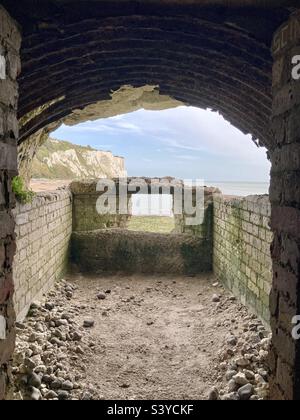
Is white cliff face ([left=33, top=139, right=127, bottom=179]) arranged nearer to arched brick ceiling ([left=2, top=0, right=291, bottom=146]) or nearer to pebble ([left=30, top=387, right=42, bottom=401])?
arched brick ceiling ([left=2, top=0, right=291, bottom=146])

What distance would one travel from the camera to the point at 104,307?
25.2ft

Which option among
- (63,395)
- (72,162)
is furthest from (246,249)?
(72,162)

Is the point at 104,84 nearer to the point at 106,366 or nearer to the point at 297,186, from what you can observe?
the point at 297,186

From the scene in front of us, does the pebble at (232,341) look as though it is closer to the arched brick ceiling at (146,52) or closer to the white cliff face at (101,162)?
the arched brick ceiling at (146,52)

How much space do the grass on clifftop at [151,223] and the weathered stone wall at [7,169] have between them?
14.1 metres

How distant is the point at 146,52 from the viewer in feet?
13.6

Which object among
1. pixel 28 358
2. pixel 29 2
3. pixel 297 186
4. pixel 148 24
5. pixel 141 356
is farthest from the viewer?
pixel 141 356

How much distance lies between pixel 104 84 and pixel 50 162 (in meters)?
19.3

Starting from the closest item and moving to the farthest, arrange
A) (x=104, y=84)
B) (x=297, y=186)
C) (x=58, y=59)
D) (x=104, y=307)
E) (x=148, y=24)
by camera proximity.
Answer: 1. (x=297, y=186)
2. (x=148, y=24)
3. (x=58, y=59)
4. (x=104, y=84)
5. (x=104, y=307)

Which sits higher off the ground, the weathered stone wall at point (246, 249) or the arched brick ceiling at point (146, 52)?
the arched brick ceiling at point (146, 52)

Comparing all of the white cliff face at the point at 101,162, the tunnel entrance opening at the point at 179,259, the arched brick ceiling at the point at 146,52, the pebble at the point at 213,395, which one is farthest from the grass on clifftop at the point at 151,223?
the pebble at the point at 213,395

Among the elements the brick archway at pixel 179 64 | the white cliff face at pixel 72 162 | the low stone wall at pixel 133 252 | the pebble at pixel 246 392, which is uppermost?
the white cliff face at pixel 72 162

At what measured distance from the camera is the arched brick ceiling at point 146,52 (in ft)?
10.2

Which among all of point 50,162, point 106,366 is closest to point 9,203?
point 106,366
